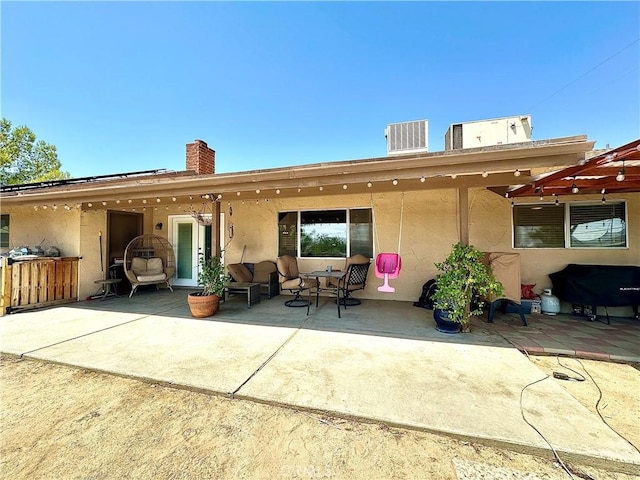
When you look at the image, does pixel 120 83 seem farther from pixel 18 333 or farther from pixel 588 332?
pixel 588 332

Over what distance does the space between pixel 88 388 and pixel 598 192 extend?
24.6ft

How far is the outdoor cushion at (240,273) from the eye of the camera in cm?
564

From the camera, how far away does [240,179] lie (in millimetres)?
4109

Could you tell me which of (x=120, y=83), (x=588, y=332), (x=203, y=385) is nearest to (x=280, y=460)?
(x=203, y=385)

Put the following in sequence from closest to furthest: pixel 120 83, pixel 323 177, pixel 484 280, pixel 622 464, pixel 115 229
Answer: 1. pixel 622 464
2. pixel 484 280
3. pixel 323 177
4. pixel 115 229
5. pixel 120 83

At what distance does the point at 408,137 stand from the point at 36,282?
8.20 meters

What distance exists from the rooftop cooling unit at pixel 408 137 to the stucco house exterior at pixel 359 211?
3.74 feet

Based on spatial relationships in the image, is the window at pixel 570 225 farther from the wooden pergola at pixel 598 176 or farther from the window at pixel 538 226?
the wooden pergola at pixel 598 176

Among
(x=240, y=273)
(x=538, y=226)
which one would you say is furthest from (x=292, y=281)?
(x=538, y=226)

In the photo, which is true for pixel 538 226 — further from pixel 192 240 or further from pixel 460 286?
pixel 192 240

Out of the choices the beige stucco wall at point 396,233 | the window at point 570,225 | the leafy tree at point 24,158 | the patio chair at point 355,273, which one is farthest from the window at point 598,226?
the leafy tree at point 24,158

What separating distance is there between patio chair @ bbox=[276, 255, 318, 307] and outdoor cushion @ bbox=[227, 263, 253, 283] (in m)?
1.02

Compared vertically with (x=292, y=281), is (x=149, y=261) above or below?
above

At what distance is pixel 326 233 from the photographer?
19.9 feet
